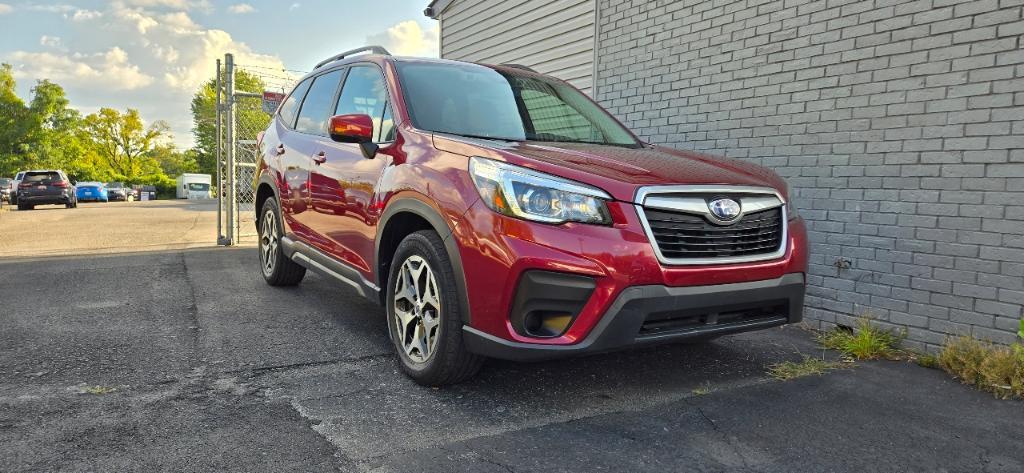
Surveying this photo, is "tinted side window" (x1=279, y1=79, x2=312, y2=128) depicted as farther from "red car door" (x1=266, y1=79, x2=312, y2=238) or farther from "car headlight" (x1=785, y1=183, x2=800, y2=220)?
"car headlight" (x1=785, y1=183, x2=800, y2=220)

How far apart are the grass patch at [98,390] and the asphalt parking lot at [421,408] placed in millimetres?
16

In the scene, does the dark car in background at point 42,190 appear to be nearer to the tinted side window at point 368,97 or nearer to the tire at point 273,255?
the tire at point 273,255

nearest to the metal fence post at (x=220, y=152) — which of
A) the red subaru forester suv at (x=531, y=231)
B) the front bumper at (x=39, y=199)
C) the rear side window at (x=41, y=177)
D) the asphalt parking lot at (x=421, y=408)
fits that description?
the asphalt parking lot at (x=421, y=408)

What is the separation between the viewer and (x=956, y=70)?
4047 mm

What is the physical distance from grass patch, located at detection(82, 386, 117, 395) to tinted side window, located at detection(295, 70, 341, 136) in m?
2.10

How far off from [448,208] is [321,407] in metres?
1.08

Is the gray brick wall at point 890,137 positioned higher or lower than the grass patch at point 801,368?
higher

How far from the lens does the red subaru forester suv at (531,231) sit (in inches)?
107

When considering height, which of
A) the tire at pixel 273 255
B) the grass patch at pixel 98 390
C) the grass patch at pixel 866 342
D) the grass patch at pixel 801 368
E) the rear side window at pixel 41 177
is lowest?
the grass patch at pixel 98 390

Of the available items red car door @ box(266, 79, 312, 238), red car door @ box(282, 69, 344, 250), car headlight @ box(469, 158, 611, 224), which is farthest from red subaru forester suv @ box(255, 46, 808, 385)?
red car door @ box(266, 79, 312, 238)

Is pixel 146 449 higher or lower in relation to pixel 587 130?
lower

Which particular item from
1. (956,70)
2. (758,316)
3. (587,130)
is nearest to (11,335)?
(587,130)

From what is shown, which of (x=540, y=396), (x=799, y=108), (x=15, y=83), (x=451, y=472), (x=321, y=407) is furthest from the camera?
(x=15, y=83)

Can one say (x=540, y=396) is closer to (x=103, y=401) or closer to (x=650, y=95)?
(x=103, y=401)
